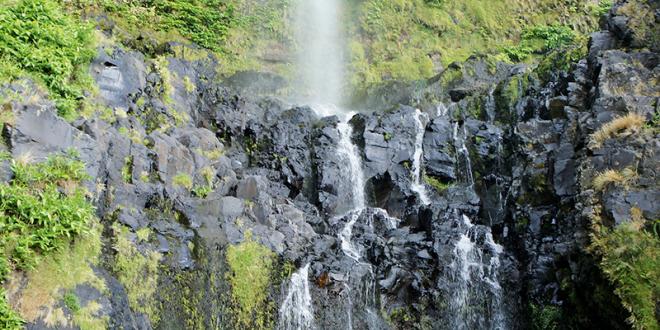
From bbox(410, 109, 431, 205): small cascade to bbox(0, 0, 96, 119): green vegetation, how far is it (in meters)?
12.7

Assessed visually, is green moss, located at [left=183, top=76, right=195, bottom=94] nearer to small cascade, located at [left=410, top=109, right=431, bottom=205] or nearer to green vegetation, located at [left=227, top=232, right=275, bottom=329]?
green vegetation, located at [left=227, top=232, right=275, bottom=329]

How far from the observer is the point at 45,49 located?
12.2 metres

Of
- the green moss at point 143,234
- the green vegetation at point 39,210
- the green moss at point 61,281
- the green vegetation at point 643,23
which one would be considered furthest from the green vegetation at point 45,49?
the green vegetation at point 643,23

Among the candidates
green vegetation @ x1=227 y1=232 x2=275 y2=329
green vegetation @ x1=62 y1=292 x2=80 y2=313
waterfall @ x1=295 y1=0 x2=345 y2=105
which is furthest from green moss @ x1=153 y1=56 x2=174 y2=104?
waterfall @ x1=295 y1=0 x2=345 y2=105

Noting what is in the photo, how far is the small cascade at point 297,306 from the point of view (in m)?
14.1

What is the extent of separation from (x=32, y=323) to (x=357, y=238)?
1038cm

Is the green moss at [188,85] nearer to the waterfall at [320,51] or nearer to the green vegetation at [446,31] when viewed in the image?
the waterfall at [320,51]

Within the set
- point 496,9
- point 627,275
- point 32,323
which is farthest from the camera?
point 496,9

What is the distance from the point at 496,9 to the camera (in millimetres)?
35469

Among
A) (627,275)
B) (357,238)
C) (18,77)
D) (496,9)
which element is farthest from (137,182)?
(496,9)

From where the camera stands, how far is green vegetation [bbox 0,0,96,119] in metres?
11.5

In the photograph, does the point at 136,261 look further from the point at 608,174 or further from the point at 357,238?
the point at 608,174

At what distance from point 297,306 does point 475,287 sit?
18.7ft

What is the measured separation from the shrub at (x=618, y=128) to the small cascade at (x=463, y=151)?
27.0 feet
